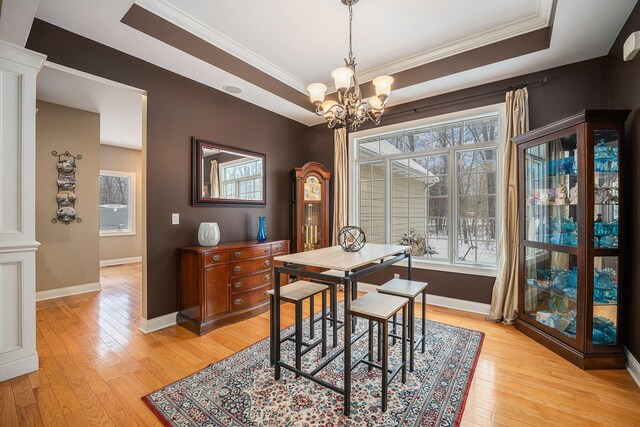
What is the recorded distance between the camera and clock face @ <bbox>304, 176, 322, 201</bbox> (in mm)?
4395

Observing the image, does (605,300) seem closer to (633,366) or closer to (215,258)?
(633,366)

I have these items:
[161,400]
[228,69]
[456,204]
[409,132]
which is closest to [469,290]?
[456,204]

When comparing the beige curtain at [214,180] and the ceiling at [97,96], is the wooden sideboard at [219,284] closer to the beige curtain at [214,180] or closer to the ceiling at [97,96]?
the beige curtain at [214,180]

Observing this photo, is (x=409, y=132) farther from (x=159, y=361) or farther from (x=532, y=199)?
(x=159, y=361)

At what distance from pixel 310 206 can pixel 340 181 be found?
2.01ft

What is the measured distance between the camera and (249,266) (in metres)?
3.33

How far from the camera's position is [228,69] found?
304 cm

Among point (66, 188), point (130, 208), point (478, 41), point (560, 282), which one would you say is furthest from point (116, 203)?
point (560, 282)

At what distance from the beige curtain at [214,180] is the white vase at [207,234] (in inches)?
17.3

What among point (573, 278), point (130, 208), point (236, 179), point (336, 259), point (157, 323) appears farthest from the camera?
point (130, 208)

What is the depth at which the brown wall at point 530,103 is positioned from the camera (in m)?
2.76

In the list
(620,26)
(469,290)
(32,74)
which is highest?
(620,26)

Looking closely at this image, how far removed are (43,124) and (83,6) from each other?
9.45 feet

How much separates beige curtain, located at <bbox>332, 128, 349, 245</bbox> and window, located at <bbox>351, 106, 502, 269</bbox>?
0.18m
